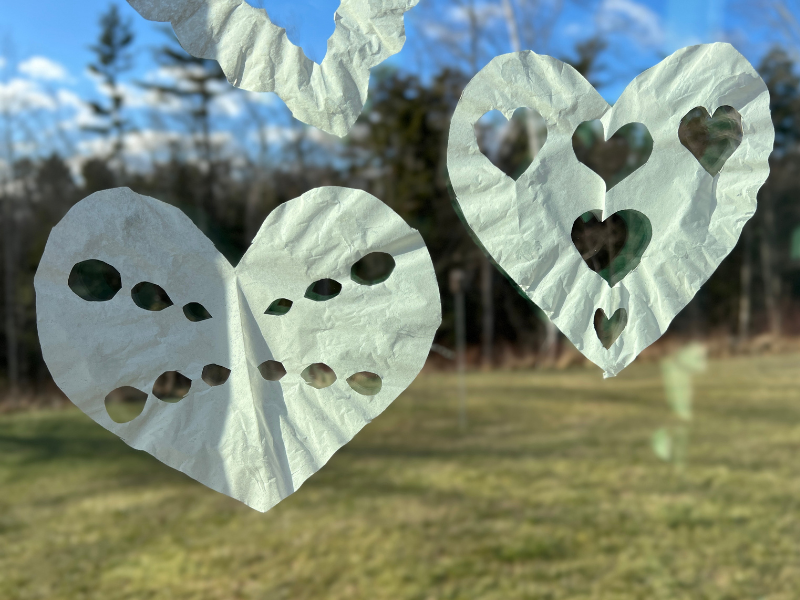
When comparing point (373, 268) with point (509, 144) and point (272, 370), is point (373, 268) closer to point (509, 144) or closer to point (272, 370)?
point (272, 370)

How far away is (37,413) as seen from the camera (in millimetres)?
2998

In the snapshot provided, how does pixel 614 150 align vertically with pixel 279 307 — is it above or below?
above

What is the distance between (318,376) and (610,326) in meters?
0.17

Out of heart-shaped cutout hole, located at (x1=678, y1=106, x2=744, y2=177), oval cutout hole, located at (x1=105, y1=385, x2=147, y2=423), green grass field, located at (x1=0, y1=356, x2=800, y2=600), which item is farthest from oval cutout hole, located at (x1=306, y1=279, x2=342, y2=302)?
green grass field, located at (x1=0, y1=356, x2=800, y2=600)

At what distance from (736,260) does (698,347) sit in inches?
24.4

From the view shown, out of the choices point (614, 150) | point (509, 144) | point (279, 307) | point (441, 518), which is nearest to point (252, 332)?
point (279, 307)

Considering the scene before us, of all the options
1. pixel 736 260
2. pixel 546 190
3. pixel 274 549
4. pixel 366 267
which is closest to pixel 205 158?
pixel 274 549

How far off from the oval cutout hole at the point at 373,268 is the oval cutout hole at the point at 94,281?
0.42 ft

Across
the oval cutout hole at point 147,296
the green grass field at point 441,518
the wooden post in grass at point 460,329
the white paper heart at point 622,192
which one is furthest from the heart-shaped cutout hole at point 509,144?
the green grass field at point 441,518

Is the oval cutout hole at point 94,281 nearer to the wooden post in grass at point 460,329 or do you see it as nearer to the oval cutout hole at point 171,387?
the oval cutout hole at point 171,387

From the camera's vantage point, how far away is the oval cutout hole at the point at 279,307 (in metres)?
0.35

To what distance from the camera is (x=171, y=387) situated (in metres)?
0.37

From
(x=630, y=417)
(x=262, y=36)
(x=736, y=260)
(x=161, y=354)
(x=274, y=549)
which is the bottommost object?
(x=274, y=549)

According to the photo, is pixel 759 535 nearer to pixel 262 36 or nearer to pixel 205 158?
pixel 205 158
